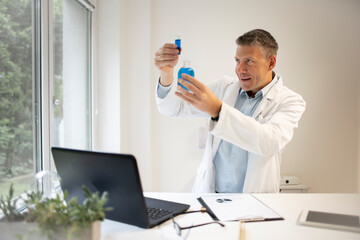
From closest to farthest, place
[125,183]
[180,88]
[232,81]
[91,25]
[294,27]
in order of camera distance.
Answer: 1. [125,183]
2. [180,88]
3. [232,81]
4. [91,25]
5. [294,27]

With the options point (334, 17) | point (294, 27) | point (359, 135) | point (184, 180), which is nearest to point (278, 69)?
point (294, 27)

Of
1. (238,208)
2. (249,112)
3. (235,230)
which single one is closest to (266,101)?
(249,112)

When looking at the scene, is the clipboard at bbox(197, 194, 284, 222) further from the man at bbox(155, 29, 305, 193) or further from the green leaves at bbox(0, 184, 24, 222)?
the green leaves at bbox(0, 184, 24, 222)

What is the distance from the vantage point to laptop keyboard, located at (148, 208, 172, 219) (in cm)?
115

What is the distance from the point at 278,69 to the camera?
2.87 meters

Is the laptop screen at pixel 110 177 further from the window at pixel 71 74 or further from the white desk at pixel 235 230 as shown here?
the window at pixel 71 74

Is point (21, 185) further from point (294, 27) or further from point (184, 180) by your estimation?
point (294, 27)

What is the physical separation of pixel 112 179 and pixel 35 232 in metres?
0.25

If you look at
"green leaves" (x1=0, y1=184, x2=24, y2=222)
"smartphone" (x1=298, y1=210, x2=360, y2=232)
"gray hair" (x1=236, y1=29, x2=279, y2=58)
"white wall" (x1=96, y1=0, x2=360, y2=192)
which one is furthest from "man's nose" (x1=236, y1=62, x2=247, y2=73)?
"green leaves" (x1=0, y1=184, x2=24, y2=222)

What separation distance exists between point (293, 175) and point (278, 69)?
101cm

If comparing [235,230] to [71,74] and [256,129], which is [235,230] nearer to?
[256,129]

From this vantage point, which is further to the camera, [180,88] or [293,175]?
[293,175]

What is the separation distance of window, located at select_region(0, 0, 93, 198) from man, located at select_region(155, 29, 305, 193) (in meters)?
0.64

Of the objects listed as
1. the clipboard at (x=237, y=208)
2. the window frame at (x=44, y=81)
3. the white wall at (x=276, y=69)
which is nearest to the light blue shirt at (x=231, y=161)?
the clipboard at (x=237, y=208)
